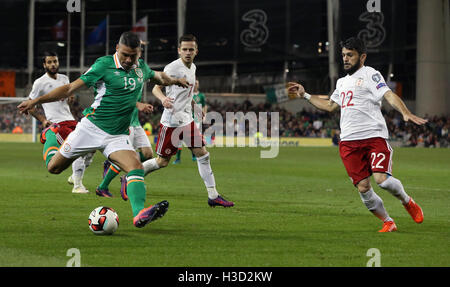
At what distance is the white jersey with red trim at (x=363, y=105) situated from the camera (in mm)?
8750

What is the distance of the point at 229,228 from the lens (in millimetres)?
8773

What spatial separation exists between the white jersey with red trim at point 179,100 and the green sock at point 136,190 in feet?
10.5

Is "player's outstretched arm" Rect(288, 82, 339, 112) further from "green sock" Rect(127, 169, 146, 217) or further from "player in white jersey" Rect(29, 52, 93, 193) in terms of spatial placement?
"player in white jersey" Rect(29, 52, 93, 193)

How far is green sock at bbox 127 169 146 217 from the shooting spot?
8211 mm

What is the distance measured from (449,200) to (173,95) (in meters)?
5.12

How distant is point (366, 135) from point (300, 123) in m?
40.6

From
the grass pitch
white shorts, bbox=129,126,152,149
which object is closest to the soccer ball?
the grass pitch

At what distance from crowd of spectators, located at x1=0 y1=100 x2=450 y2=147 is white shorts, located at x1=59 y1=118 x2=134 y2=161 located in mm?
30572

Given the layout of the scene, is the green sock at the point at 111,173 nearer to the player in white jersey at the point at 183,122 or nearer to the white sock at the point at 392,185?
the player in white jersey at the point at 183,122

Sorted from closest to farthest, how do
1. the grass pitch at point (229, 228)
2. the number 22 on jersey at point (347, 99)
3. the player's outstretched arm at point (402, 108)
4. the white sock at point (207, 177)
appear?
1. the grass pitch at point (229, 228)
2. the player's outstretched arm at point (402, 108)
3. the number 22 on jersey at point (347, 99)
4. the white sock at point (207, 177)

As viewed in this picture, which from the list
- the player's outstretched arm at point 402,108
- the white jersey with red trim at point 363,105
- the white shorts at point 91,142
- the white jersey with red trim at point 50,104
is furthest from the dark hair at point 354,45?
the white jersey with red trim at point 50,104

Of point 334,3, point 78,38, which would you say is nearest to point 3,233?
point 334,3

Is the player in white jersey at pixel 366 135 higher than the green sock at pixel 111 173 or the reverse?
higher
